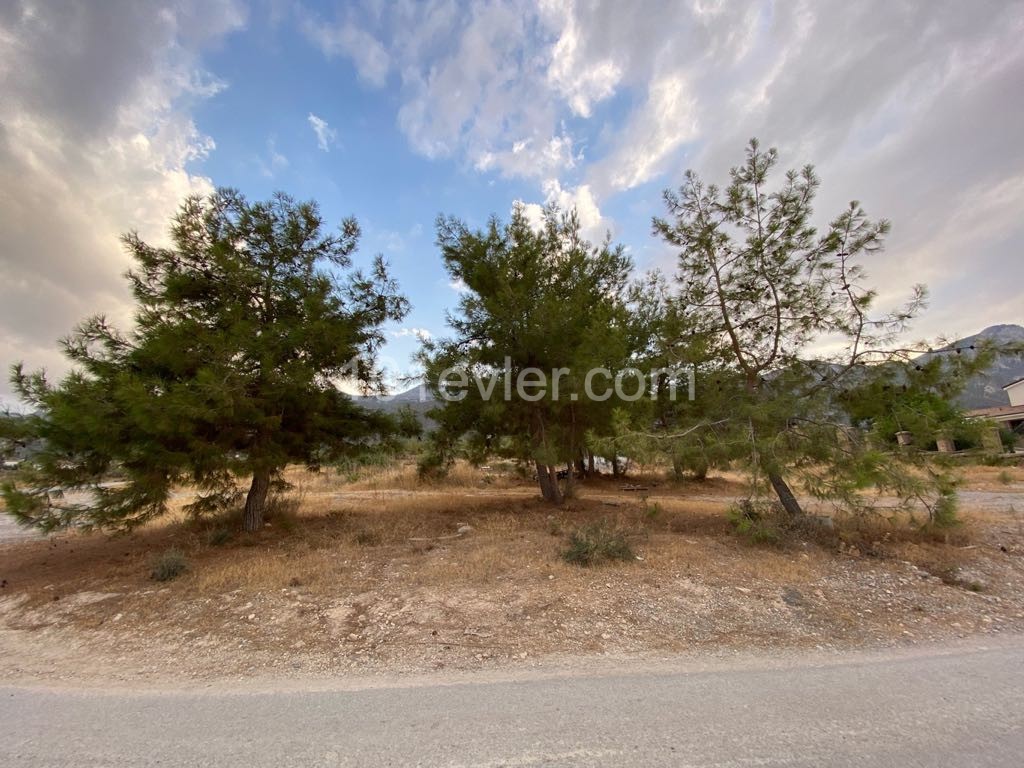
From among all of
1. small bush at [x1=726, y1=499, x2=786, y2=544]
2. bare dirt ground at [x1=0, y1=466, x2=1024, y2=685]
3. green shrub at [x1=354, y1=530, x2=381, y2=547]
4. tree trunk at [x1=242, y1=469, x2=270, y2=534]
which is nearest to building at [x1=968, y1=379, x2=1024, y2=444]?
small bush at [x1=726, y1=499, x2=786, y2=544]

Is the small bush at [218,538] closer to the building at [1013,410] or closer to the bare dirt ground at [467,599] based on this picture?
the bare dirt ground at [467,599]

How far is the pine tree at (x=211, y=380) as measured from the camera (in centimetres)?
705

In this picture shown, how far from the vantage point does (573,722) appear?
119 inches

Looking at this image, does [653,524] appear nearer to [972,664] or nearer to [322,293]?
[972,664]

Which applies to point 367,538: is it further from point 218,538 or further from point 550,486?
point 550,486

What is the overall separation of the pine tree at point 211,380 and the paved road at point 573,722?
4.25 metres

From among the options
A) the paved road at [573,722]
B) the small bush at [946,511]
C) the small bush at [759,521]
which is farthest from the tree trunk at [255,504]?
the small bush at [946,511]

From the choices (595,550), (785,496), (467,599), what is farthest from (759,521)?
(467,599)

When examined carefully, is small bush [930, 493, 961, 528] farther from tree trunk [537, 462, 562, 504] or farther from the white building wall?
the white building wall

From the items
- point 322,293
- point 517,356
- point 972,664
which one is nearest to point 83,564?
point 322,293

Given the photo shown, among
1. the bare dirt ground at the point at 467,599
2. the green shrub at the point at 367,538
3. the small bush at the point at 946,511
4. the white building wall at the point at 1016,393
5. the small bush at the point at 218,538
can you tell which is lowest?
the bare dirt ground at the point at 467,599

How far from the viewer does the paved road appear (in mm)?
2680

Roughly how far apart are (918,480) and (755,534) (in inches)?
96.5

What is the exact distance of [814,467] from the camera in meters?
7.38
